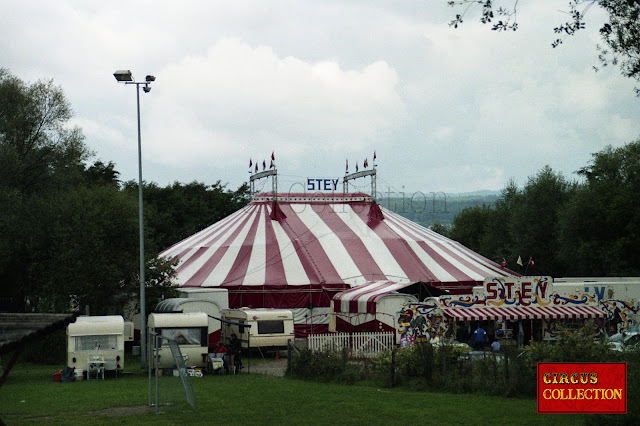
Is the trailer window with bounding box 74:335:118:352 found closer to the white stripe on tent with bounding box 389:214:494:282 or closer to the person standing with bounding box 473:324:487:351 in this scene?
the person standing with bounding box 473:324:487:351

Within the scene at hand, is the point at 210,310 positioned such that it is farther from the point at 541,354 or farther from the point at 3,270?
the point at 541,354

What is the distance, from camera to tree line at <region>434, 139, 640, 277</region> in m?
47.9

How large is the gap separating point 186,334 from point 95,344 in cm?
270

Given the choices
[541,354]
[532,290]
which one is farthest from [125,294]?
[541,354]

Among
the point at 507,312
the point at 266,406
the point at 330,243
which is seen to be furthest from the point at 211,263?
the point at 266,406

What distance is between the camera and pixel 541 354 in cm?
1911

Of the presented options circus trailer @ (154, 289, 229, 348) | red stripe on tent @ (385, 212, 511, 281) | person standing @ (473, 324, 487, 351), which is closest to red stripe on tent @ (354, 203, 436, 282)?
red stripe on tent @ (385, 212, 511, 281)

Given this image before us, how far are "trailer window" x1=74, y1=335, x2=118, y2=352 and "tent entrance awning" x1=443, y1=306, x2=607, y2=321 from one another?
10633mm

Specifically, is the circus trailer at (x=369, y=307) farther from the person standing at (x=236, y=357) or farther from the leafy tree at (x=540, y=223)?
the leafy tree at (x=540, y=223)

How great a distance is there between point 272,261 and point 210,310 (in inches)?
270

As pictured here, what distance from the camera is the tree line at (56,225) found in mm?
32031

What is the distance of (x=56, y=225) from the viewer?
32.2 m

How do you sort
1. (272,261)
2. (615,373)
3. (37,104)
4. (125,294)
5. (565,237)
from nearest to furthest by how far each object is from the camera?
(615,373) → (125,294) → (272,261) → (37,104) → (565,237)

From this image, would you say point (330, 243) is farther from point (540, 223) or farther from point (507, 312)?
point (540, 223)
